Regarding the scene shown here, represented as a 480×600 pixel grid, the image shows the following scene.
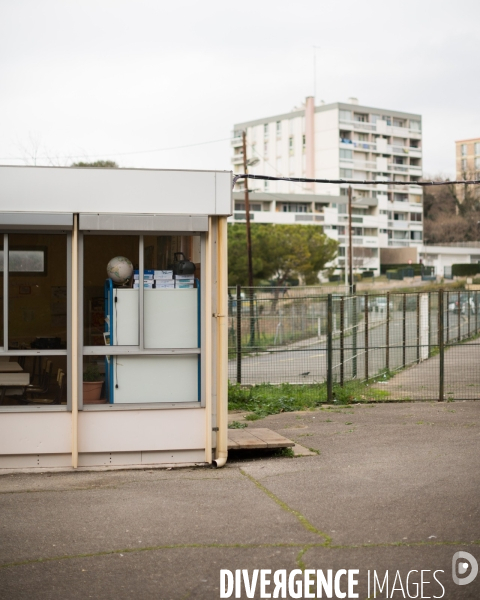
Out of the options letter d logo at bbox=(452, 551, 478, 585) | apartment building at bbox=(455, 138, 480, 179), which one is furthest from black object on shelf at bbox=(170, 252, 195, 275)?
apartment building at bbox=(455, 138, 480, 179)

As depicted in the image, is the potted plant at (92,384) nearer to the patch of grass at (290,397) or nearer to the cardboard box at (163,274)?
the cardboard box at (163,274)

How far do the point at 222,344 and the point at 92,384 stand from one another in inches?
59.6

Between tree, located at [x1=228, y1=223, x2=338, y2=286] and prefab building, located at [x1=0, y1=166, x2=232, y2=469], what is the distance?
4969 cm

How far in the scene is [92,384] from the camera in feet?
30.2

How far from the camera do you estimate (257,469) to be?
918 centimetres

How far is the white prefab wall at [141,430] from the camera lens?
29.9 ft

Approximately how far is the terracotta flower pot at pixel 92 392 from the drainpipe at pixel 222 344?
133cm

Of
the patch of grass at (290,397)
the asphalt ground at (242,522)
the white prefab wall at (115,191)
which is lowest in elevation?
the patch of grass at (290,397)

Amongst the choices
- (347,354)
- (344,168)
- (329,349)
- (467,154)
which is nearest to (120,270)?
(329,349)

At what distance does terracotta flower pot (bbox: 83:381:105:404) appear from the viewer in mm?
9180

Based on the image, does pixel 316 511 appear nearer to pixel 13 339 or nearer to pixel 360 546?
pixel 360 546

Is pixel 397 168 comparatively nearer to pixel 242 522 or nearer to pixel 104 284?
pixel 104 284

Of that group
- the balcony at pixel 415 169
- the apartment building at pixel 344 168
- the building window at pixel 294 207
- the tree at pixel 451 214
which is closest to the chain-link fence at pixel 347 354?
the apartment building at pixel 344 168

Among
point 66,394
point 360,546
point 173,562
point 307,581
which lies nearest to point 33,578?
point 173,562
